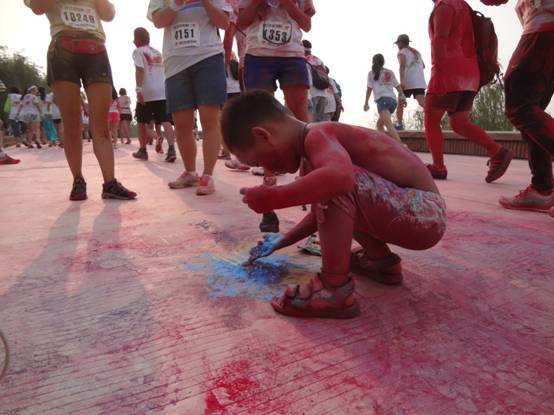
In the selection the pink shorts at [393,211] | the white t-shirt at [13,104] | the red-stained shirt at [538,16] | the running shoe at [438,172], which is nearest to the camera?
the pink shorts at [393,211]

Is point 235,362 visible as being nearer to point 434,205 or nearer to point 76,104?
point 434,205

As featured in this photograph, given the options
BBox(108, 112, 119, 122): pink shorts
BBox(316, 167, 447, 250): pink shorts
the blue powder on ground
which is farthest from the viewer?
BBox(108, 112, 119, 122): pink shorts

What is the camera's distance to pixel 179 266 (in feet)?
4.95

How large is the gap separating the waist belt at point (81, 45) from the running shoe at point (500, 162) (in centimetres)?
302

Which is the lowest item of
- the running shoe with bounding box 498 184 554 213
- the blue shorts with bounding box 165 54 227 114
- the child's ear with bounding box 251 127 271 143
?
the running shoe with bounding box 498 184 554 213

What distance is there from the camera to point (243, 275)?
142cm

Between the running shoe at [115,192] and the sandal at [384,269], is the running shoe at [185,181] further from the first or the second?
the sandal at [384,269]

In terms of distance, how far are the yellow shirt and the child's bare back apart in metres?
2.08

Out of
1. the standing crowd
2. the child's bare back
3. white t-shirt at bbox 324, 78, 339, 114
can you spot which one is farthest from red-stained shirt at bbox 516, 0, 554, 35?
white t-shirt at bbox 324, 78, 339, 114

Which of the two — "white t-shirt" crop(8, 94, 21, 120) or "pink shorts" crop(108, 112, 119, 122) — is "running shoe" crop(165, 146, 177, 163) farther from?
"white t-shirt" crop(8, 94, 21, 120)

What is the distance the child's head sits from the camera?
123 cm

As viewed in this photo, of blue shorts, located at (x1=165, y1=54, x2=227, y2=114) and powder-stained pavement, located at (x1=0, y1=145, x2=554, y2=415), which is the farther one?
blue shorts, located at (x1=165, y1=54, x2=227, y2=114)

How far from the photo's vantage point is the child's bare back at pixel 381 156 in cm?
128

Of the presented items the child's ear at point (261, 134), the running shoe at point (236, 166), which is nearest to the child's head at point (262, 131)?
the child's ear at point (261, 134)
